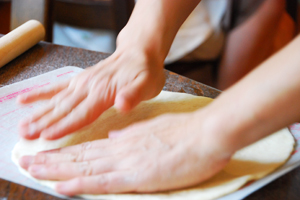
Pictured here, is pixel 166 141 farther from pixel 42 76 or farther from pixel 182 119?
pixel 42 76

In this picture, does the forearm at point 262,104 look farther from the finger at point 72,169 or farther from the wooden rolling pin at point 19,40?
the wooden rolling pin at point 19,40

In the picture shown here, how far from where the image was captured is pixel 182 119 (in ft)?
1.68

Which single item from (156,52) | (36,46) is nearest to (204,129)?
(156,52)

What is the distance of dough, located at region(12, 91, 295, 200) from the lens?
483 millimetres

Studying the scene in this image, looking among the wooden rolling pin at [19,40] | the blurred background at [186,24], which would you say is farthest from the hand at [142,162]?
the blurred background at [186,24]

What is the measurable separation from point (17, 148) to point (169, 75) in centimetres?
50

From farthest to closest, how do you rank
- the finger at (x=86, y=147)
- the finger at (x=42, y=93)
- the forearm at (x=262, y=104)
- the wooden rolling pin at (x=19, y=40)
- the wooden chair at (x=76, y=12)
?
the wooden chair at (x=76, y=12) → the wooden rolling pin at (x=19, y=40) → the finger at (x=42, y=93) → the finger at (x=86, y=147) → the forearm at (x=262, y=104)

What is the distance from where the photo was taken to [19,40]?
38.6 inches

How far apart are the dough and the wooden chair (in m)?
0.67

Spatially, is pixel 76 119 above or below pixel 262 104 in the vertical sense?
below

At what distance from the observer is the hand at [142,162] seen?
46 centimetres

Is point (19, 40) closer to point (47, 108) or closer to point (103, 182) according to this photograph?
point (47, 108)

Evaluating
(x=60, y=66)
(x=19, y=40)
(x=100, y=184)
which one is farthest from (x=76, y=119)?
(x=19, y=40)

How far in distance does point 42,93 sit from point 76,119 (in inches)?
5.8
